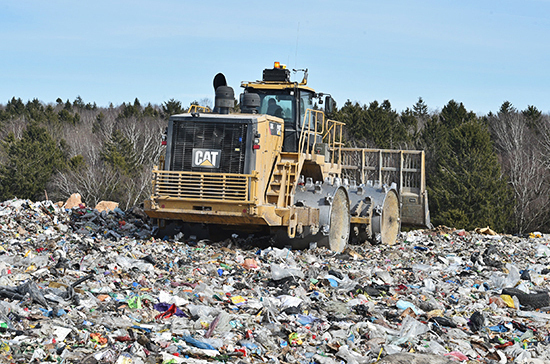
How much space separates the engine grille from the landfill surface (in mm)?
1326

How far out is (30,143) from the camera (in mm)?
40781

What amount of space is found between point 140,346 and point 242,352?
84 cm

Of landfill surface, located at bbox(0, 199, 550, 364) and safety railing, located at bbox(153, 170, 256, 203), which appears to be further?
safety railing, located at bbox(153, 170, 256, 203)

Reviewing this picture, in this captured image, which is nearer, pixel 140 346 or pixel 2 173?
pixel 140 346

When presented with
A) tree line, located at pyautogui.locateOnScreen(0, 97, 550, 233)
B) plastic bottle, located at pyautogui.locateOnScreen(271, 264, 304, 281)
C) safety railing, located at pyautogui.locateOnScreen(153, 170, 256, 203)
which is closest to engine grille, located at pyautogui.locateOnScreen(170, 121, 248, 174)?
safety railing, located at pyautogui.locateOnScreen(153, 170, 256, 203)

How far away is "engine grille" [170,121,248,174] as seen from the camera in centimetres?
1050

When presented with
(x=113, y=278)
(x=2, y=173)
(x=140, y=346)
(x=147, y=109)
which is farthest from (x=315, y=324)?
(x=147, y=109)

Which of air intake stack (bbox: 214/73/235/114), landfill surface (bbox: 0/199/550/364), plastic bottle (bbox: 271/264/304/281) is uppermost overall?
air intake stack (bbox: 214/73/235/114)

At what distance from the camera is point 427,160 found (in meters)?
39.0

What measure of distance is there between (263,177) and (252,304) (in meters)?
3.73

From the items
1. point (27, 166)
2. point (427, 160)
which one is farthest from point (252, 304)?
point (27, 166)

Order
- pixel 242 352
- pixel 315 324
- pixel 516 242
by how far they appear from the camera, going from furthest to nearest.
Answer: pixel 516 242, pixel 315 324, pixel 242 352

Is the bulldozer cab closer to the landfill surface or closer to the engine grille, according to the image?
the engine grille

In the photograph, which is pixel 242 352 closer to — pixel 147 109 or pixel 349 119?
pixel 349 119
